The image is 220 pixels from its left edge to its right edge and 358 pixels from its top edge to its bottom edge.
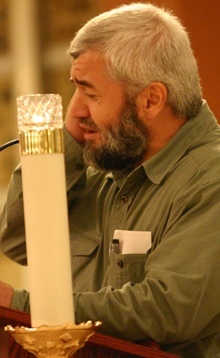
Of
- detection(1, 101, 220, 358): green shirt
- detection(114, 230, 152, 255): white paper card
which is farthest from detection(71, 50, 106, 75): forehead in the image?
detection(114, 230, 152, 255): white paper card

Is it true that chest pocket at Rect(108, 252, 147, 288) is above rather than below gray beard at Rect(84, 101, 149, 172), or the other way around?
below

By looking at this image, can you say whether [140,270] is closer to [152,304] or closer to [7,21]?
[152,304]

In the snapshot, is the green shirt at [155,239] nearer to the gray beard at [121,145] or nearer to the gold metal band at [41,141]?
the gray beard at [121,145]

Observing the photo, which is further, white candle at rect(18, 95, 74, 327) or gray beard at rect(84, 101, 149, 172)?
gray beard at rect(84, 101, 149, 172)

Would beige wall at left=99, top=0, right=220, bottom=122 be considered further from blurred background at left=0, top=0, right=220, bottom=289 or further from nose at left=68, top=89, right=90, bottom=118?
nose at left=68, top=89, right=90, bottom=118

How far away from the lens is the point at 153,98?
7.13 ft

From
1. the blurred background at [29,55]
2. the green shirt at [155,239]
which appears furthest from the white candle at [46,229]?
the blurred background at [29,55]

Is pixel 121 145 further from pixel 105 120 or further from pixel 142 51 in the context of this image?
pixel 142 51

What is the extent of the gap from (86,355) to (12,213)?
2.49 feet

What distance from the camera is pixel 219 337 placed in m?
2.02

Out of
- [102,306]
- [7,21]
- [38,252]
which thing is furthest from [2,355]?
[7,21]

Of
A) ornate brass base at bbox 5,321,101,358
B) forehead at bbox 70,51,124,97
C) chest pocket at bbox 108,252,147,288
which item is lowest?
chest pocket at bbox 108,252,147,288

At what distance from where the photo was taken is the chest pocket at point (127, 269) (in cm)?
202

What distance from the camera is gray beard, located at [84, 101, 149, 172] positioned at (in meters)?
2.15
